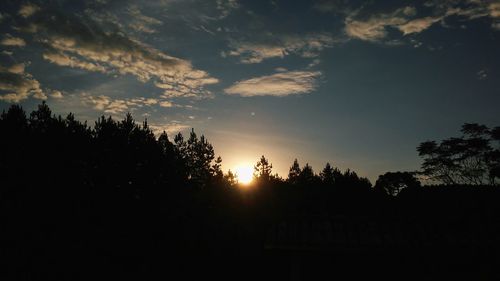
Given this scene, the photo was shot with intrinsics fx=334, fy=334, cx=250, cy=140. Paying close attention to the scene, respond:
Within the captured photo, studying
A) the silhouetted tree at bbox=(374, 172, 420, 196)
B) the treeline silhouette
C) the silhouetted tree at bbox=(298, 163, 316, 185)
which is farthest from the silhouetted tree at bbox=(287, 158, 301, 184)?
the treeline silhouette

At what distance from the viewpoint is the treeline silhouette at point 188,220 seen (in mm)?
9391

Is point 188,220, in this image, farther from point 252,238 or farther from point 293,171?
point 293,171

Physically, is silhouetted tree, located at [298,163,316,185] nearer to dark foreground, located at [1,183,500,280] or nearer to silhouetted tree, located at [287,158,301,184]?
silhouetted tree, located at [287,158,301,184]

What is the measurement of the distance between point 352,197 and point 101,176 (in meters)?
30.3

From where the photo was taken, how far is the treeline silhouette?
939 cm

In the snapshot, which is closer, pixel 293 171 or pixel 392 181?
pixel 392 181

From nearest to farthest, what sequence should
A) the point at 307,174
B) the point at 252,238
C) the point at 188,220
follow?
the point at 252,238
the point at 188,220
the point at 307,174

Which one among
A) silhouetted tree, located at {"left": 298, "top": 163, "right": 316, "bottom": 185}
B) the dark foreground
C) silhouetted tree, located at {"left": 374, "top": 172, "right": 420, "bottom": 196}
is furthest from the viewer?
silhouetted tree, located at {"left": 298, "top": 163, "right": 316, "bottom": 185}

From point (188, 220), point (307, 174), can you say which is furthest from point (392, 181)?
point (188, 220)

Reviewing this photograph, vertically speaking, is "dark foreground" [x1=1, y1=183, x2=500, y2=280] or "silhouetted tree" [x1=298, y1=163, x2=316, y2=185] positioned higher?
"silhouetted tree" [x1=298, y1=163, x2=316, y2=185]

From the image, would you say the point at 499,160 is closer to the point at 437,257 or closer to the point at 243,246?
the point at 243,246

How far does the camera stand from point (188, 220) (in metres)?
32.2

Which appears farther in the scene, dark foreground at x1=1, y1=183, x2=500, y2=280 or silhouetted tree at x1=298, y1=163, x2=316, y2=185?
silhouetted tree at x1=298, y1=163, x2=316, y2=185

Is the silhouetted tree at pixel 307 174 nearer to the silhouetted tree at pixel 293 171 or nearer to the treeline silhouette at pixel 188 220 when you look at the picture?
the silhouetted tree at pixel 293 171
